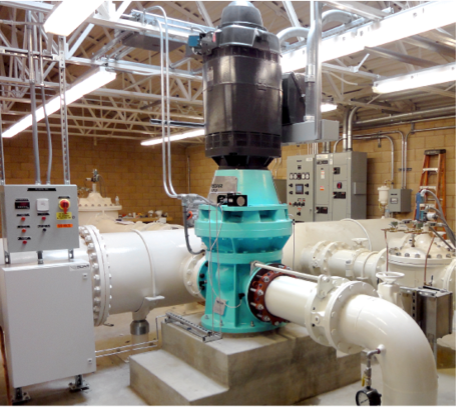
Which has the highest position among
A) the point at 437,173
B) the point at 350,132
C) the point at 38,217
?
the point at 350,132

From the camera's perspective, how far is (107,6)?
11.8ft

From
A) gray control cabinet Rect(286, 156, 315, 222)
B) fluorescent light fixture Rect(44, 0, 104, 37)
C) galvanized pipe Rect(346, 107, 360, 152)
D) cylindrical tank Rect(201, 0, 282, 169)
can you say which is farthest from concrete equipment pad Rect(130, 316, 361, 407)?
galvanized pipe Rect(346, 107, 360, 152)

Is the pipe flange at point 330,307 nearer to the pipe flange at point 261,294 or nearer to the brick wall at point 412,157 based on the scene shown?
the pipe flange at point 261,294

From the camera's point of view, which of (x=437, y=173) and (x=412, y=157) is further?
(x=412, y=157)

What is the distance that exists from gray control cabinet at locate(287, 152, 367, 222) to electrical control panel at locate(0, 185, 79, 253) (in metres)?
5.80

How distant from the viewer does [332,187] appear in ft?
25.8

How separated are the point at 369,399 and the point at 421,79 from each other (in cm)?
401

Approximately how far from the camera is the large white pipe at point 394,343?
1815 millimetres

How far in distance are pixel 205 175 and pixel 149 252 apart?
1032 cm

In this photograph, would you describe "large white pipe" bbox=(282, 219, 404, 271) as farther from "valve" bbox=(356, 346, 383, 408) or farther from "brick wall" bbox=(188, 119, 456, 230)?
"brick wall" bbox=(188, 119, 456, 230)

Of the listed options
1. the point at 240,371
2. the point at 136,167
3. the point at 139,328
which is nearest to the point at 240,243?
the point at 240,371

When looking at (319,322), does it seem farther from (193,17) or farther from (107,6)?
(193,17)

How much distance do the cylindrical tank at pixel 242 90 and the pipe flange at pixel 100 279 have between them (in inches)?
47.0

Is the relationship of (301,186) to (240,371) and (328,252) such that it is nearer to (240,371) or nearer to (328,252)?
(328,252)
